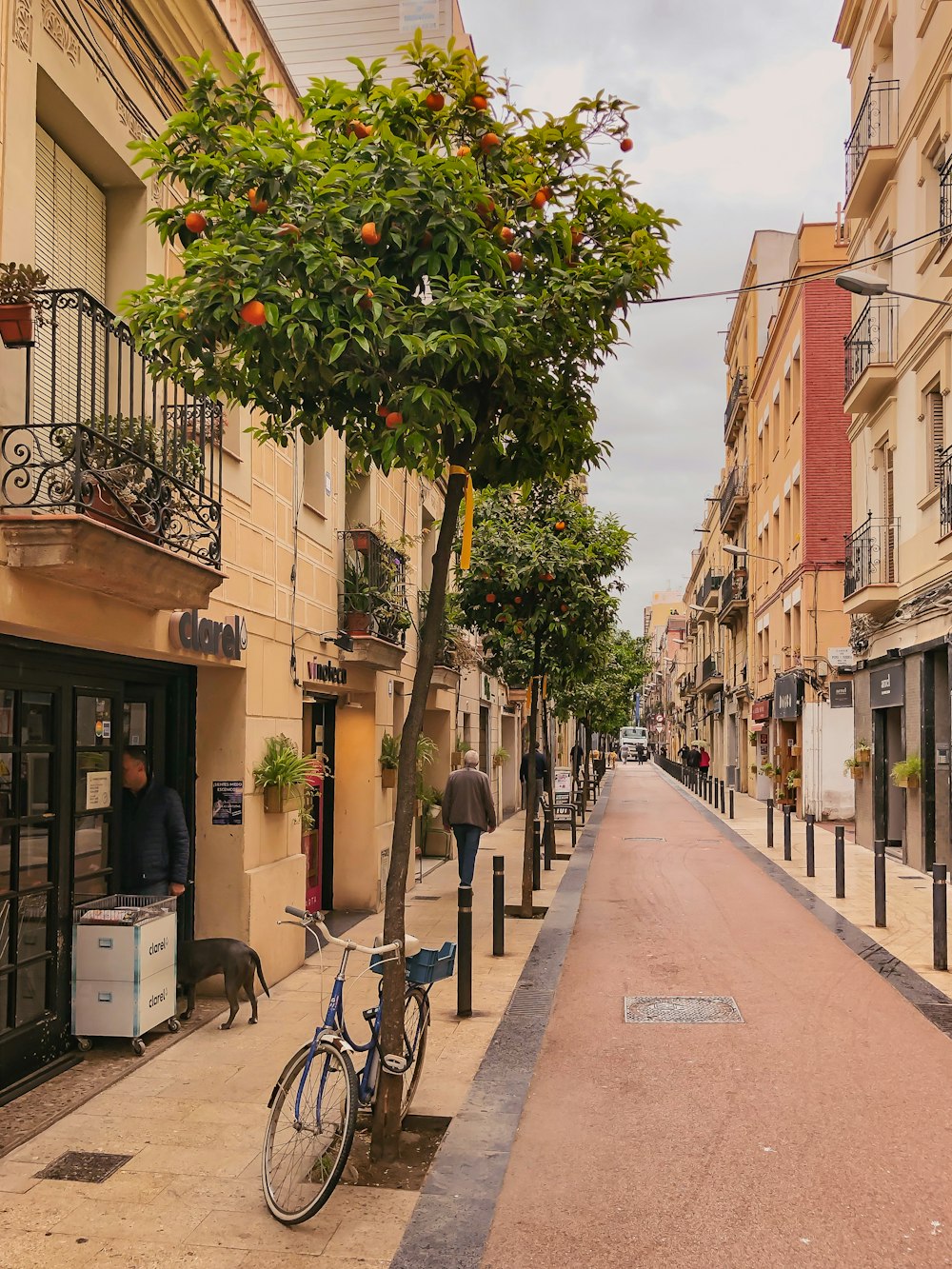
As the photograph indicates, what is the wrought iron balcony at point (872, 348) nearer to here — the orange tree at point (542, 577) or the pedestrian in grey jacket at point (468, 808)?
the orange tree at point (542, 577)

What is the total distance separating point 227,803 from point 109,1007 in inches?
77.1

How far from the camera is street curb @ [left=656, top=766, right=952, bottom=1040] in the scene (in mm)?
8266

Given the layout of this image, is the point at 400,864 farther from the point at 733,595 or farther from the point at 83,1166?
the point at 733,595

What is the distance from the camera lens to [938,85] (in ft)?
50.8

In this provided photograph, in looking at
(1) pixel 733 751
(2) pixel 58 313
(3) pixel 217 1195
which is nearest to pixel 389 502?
(2) pixel 58 313

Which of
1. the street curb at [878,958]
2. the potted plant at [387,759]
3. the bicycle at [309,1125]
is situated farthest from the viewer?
the potted plant at [387,759]

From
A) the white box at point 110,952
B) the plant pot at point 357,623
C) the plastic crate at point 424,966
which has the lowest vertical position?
the white box at point 110,952

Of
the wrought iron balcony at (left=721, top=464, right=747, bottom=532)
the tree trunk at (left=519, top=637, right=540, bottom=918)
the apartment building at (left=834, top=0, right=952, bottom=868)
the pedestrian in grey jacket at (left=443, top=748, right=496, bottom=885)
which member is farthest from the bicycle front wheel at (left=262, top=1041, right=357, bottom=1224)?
the wrought iron balcony at (left=721, top=464, right=747, bottom=532)

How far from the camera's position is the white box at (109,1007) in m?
6.78

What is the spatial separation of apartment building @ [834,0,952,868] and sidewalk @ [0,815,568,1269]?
10.2m

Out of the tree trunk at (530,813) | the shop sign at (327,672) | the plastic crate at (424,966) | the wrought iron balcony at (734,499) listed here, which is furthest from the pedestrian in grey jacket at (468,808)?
the wrought iron balcony at (734,499)

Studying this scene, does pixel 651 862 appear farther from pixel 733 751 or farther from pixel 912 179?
pixel 733 751

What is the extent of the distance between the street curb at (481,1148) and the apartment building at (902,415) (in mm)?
9152

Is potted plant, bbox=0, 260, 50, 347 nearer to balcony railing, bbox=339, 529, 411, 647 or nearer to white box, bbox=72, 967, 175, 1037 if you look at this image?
white box, bbox=72, 967, 175, 1037
